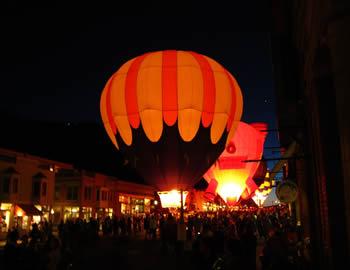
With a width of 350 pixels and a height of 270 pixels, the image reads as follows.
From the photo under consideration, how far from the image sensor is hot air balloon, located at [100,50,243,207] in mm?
16953

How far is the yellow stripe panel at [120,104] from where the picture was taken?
17172 millimetres

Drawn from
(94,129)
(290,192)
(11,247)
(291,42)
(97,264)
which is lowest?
(97,264)

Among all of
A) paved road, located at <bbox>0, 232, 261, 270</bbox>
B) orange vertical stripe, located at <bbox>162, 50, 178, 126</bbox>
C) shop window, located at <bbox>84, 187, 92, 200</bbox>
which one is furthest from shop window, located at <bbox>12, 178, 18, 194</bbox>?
orange vertical stripe, located at <bbox>162, 50, 178, 126</bbox>

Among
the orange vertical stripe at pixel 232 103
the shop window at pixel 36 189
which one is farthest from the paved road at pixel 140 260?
the shop window at pixel 36 189

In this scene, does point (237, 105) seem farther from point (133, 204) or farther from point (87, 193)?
point (133, 204)

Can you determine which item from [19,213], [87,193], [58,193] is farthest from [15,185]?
[87,193]

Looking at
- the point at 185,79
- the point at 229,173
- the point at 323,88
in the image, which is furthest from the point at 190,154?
the point at 229,173

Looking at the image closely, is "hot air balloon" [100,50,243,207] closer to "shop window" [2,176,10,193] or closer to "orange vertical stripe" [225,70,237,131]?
"orange vertical stripe" [225,70,237,131]

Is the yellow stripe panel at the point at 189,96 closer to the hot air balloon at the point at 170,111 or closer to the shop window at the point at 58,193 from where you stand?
the hot air balloon at the point at 170,111

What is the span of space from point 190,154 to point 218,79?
327 centimetres

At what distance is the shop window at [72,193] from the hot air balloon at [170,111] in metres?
29.1

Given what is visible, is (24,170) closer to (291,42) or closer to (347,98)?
(291,42)

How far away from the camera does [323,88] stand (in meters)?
8.68

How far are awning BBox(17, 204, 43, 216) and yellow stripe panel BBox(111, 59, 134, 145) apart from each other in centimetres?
1972
